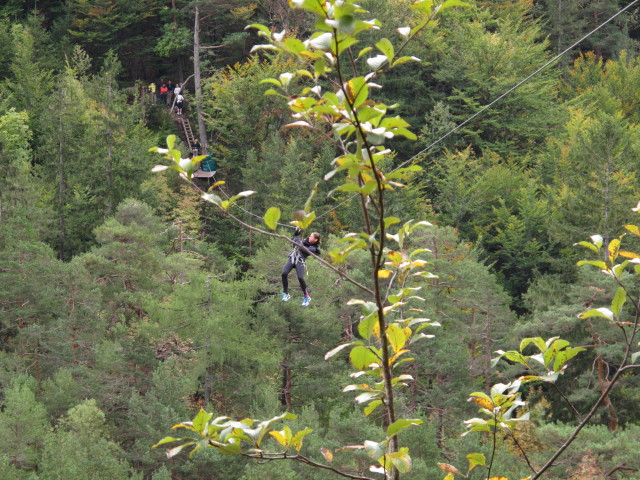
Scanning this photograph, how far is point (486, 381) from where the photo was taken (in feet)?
83.0

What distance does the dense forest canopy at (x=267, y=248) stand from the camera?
21766mm

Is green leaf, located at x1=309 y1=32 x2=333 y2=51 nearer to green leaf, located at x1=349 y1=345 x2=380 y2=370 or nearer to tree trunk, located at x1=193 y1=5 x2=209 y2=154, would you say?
green leaf, located at x1=349 y1=345 x2=380 y2=370

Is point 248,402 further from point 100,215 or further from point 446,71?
point 446,71

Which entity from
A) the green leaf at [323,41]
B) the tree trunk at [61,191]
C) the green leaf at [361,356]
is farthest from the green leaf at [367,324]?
the tree trunk at [61,191]

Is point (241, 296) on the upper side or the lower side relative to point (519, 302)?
upper

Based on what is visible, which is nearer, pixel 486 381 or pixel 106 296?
pixel 486 381

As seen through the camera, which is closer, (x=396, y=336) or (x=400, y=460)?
(x=400, y=460)

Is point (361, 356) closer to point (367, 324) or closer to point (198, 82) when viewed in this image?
point (367, 324)

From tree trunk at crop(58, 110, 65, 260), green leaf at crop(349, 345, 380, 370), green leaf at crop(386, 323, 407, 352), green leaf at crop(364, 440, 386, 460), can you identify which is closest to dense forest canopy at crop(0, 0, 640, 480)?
tree trunk at crop(58, 110, 65, 260)

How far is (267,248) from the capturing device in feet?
90.2

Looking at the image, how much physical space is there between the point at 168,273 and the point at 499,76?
60.3 ft

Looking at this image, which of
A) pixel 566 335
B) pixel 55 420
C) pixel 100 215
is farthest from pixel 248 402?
pixel 100 215

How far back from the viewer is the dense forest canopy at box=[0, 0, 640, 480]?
21.8 m

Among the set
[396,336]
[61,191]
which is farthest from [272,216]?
[61,191]
